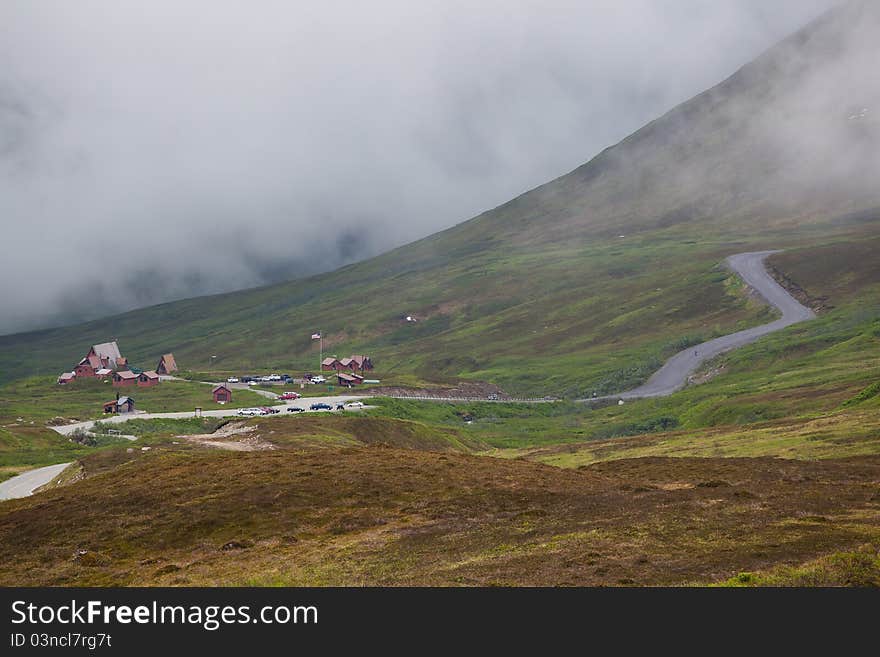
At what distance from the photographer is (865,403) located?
92.9 metres

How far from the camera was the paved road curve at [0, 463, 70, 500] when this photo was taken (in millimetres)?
85375

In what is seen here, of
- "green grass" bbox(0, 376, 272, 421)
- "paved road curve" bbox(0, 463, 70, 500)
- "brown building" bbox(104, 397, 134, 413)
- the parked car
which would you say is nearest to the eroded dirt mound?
"paved road curve" bbox(0, 463, 70, 500)

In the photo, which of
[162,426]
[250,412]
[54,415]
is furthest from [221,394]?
[162,426]

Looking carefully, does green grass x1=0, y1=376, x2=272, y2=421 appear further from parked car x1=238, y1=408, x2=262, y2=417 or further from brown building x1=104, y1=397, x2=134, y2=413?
parked car x1=238, y1=408, x2=262, y2=417

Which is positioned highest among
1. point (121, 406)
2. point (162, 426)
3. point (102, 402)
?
point (102, 402)

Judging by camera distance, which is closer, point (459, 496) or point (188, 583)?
point (188, 583)

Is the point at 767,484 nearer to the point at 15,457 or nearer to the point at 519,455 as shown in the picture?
the point at 519,455

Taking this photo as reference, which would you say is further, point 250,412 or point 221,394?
point 221,394

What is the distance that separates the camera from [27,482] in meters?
91.3

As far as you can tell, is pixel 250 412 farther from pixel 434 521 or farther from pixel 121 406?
pixel 434 521

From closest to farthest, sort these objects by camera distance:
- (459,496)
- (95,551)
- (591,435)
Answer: (95,551)
(459,496)
(591,435)

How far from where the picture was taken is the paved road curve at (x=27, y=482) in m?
85.4

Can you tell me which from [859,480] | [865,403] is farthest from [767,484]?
[865,403]

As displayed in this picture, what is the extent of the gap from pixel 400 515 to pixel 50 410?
14825cm
